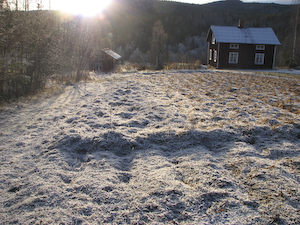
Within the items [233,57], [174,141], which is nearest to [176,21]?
[233,57]

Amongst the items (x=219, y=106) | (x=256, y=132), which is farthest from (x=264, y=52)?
(x=256, y=132)

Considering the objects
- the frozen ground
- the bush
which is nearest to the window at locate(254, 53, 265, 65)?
the bush

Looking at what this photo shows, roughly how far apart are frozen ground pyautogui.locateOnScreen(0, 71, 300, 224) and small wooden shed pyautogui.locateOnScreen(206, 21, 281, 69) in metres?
22.6

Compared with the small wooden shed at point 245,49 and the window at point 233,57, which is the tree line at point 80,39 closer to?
the small wooden shed at point 245,49

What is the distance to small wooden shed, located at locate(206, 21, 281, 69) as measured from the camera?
27141mm

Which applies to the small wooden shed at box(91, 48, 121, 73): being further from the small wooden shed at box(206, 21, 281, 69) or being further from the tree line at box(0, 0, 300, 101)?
the small wooden shed at box(206, 21, 281, 69)

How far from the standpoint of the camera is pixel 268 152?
13.1 feet

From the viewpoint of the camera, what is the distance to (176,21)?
350 ft

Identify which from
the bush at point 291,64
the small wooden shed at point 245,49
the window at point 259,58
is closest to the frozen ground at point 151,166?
the small wooden shed at point 245,49

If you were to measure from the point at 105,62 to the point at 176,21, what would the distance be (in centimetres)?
8516

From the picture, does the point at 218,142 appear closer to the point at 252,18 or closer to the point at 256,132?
the point at 256,132

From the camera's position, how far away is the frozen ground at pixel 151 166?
2627mm

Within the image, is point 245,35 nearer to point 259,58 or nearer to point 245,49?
point 245,49

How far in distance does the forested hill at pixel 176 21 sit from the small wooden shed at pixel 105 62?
45.0 metres
